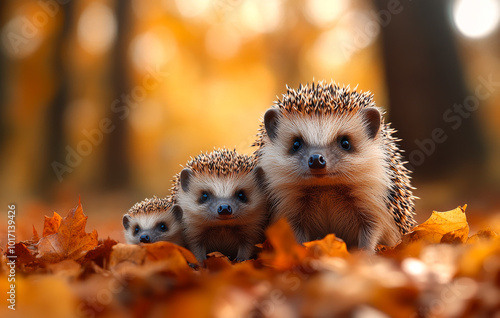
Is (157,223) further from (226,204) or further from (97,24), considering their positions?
(97,24)

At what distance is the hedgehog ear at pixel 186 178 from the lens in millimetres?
3369

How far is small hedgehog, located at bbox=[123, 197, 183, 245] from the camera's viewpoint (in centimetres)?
339

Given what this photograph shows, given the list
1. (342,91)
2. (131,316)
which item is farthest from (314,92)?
(131,316)

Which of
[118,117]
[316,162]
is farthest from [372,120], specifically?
[118,117]

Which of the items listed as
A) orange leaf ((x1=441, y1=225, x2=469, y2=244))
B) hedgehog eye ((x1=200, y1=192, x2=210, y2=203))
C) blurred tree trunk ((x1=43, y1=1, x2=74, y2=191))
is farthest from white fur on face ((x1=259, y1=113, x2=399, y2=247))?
blurred tree trunk ((x1=43, y1=1, x2=74, y2=191))

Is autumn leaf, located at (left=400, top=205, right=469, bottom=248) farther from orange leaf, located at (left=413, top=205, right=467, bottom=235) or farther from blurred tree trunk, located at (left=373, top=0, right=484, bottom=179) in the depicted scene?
blurred tree trunk, located at (left=373, top=0, right=484, bottom=179)

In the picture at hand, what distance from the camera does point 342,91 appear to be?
315cm

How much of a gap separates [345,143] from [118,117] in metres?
7.27

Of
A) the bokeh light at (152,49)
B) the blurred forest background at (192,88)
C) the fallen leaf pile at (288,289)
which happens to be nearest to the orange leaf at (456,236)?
the fallen leaf pile at (288,289)

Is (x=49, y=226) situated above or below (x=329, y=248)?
above

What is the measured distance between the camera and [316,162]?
2.56 metres

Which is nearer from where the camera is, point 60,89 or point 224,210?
point 224,210

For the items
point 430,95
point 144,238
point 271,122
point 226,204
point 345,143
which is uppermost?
point 430,95

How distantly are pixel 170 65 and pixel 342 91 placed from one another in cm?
736
